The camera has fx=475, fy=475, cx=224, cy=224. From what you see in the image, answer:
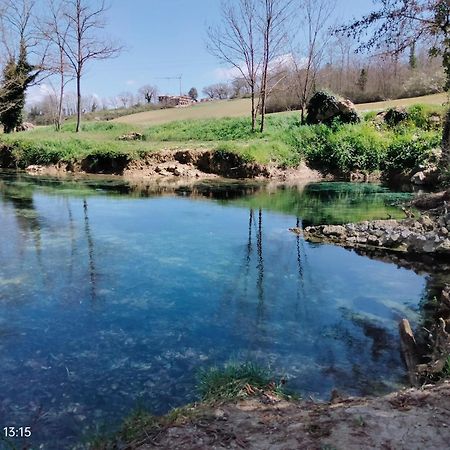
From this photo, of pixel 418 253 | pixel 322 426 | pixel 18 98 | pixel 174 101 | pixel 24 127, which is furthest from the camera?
pixel 174 101

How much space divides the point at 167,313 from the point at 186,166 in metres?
16.6

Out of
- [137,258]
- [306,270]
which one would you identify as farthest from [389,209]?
[137,258]

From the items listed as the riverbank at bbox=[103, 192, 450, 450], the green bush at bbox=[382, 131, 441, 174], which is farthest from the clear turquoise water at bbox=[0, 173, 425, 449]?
the green bush at bbox=[382, 131, 441, 174]

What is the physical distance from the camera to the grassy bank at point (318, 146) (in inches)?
875

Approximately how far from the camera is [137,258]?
8.51m

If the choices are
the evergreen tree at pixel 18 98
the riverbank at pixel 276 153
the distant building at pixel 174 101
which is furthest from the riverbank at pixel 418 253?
the distant building at pixel 174 101

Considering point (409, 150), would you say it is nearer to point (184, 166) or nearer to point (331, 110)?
point (331, 110)

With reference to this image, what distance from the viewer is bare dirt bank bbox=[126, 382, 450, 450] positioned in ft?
9.04

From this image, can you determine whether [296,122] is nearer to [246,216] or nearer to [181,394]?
[246,216]

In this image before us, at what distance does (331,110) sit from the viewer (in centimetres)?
2630

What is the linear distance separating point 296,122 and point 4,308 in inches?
998

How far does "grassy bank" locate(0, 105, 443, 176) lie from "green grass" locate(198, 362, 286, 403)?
17.7 m

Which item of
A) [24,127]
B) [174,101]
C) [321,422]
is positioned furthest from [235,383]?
[174,101]

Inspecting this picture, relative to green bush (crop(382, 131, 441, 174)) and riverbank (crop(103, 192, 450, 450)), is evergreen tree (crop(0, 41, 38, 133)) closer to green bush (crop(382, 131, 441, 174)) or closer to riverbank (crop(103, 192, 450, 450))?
green bush (crop(382, 131, 441, 174))
